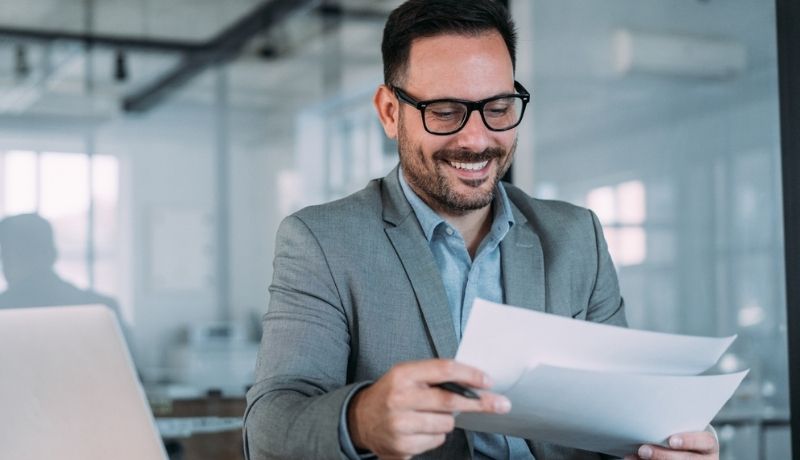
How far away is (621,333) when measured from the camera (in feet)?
3.92

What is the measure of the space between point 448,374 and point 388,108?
2.42 ft

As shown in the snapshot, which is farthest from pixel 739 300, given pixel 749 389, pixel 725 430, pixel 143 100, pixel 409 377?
pixel 143 100

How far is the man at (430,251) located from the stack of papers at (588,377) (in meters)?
0.09

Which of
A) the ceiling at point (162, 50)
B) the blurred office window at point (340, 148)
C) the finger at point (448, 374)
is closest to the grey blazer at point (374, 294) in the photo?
the finger at point (448, 374)

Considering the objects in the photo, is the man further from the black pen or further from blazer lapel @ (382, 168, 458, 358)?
the black pen

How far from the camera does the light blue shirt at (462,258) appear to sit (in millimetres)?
1634

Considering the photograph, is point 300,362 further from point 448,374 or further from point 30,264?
point 30,264

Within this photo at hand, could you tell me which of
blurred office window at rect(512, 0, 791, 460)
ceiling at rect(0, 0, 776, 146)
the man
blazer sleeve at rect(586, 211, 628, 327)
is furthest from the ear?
ceiling at rect(0, 0, 776, 146)

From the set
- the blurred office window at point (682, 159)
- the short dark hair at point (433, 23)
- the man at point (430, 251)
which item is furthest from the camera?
the blurred office window at point (682, 159)

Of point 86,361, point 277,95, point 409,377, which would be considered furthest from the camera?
point 277,95

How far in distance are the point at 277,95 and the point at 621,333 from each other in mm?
2865

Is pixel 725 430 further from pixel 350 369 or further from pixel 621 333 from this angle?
pixel 621 333

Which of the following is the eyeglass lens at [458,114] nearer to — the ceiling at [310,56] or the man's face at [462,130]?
the man's face at [462,130]

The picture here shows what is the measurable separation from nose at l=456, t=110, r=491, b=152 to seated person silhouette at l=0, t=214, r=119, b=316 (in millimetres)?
2037
